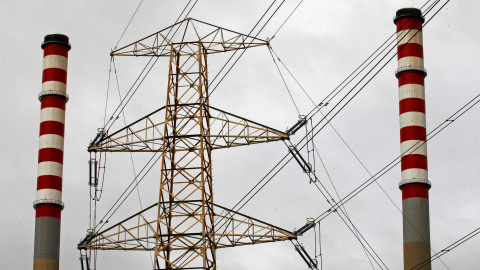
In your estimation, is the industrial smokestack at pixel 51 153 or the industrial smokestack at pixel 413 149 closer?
the industrial smokestack at pixel 413 149

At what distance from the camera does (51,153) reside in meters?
46.1

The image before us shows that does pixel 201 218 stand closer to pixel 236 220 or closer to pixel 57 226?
pixel 236 220

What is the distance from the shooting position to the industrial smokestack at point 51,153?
45.2 meters

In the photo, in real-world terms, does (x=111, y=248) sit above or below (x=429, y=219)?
below

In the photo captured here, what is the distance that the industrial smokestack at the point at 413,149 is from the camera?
44.5 meters

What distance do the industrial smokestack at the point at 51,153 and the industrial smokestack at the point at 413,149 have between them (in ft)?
39.3

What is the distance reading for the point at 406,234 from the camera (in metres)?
45.1

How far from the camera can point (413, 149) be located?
44844mm

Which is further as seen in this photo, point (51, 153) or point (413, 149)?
point (51, 153)

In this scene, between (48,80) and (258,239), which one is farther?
(48,80)

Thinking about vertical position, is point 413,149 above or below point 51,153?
below

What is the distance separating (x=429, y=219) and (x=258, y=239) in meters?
10.7

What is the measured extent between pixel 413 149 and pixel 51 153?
41.5 feet

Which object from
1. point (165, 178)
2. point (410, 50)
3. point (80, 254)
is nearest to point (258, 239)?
point (165, 178)
